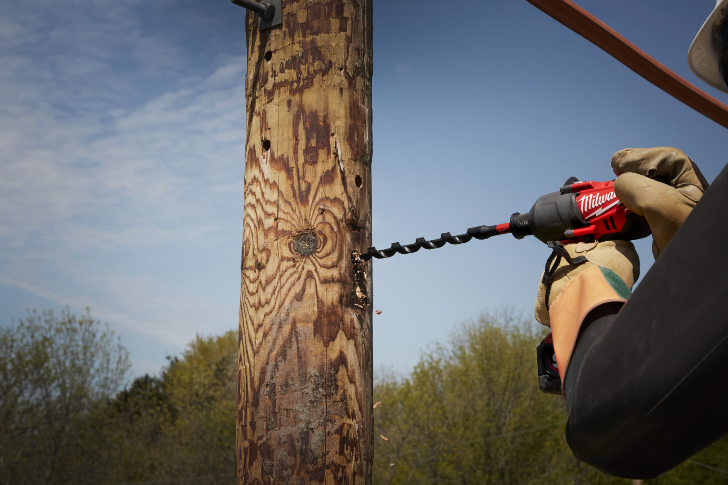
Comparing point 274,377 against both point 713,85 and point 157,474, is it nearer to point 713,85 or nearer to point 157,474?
point 713,85

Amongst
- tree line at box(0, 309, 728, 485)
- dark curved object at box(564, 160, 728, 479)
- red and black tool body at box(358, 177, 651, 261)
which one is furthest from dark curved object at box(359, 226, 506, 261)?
tree line at box(0, 309, 728, 485)

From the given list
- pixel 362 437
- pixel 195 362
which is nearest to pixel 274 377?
pixel 362 437

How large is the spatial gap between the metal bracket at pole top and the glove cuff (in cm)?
141

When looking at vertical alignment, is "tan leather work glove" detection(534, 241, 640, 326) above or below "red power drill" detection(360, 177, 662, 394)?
below

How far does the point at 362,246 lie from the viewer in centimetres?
197

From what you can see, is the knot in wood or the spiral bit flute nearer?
the spiral bit flute

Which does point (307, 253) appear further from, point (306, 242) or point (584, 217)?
point (584, 217)

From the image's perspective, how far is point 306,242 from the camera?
1875mm

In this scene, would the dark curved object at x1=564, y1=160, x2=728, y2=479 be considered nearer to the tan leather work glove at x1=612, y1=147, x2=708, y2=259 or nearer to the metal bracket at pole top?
the tan leather work glove at x1=612, y1=147, x2=708, y2=259

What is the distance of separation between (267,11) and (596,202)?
1290mm

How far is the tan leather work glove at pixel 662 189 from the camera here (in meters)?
1.24

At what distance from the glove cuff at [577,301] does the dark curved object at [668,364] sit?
18 cm

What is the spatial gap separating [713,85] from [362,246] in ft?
3.77

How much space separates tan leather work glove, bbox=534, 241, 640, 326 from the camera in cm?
128
